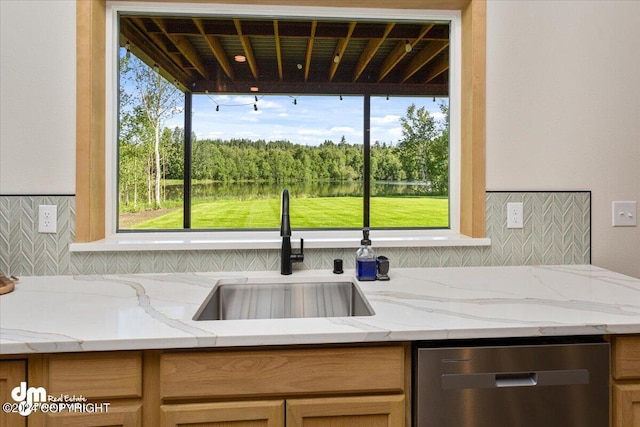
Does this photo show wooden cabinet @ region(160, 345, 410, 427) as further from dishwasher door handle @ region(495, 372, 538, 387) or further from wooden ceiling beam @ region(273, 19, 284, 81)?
wooden ceiling beam @ region(273, 19, 284, 81)

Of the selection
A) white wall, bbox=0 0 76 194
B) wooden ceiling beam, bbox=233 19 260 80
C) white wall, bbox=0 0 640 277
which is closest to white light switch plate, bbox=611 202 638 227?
white wall, bbox=0 0 640 277

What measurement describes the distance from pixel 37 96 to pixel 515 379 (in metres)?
2.03

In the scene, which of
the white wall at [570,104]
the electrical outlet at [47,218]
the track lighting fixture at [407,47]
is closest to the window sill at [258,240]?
the electrical outlet at [47,218]

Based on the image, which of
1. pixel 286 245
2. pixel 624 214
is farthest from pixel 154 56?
pixel 624 214

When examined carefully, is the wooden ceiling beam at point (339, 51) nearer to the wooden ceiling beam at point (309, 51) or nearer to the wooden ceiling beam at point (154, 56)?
the wooden ceiling beam at point (309, 51)

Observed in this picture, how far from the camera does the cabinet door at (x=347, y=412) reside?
3.34ft

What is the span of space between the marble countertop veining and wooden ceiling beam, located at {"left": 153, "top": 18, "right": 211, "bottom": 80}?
1.01 m

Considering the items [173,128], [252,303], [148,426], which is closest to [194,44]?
[173,128]

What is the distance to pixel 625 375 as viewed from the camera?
109 centimetres

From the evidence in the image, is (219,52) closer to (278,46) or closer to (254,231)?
(278,46)

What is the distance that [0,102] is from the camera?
1.57 metres

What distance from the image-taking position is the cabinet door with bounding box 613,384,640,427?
3.58 ft

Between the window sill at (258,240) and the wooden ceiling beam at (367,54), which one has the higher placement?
the wooden ceiling beam at (367,54)

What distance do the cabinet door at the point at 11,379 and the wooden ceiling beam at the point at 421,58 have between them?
6.09 feet
